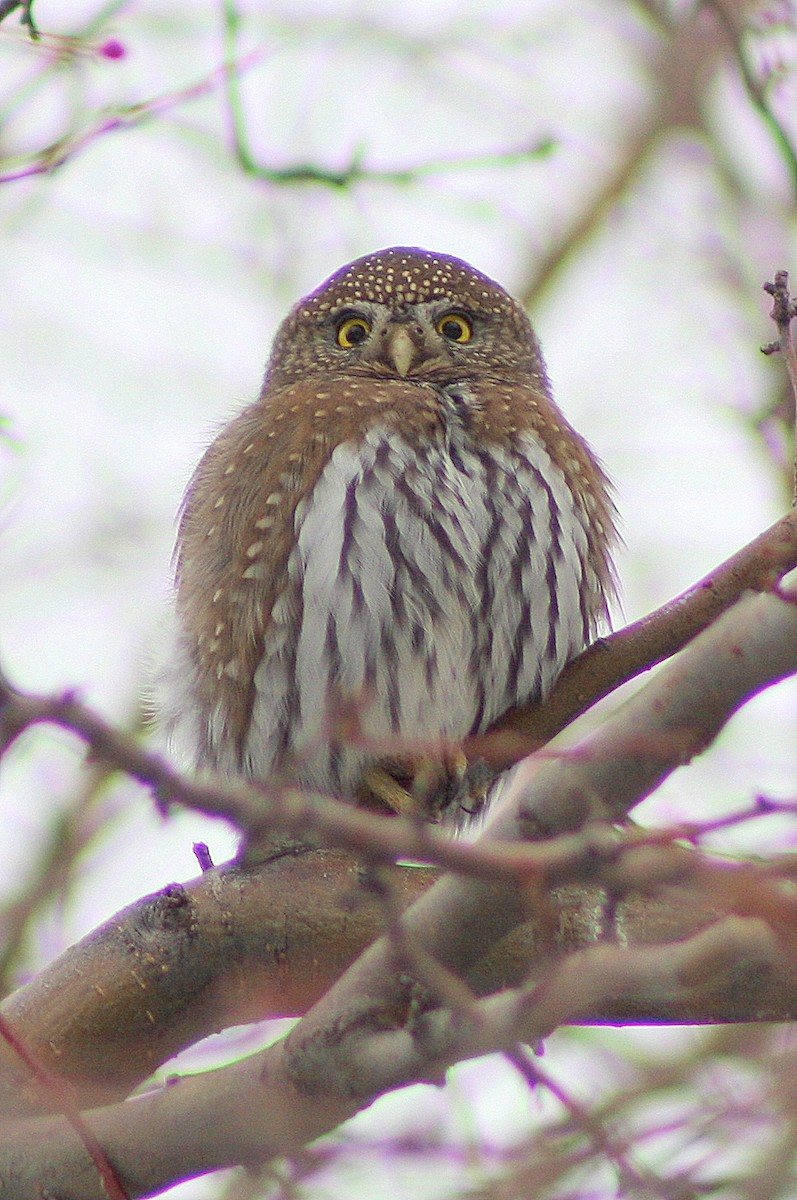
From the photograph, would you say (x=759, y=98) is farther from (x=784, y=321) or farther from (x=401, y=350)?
(x=784, y=321)

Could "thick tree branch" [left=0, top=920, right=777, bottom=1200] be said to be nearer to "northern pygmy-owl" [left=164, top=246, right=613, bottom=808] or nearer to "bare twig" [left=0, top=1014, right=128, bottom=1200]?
"bare twig" [left=0, top=1014, right=128, bottom=1200]

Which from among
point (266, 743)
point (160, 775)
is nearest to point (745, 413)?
point (266, 743)

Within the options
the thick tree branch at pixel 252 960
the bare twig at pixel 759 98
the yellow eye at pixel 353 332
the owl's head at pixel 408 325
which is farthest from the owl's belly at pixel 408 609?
the bare twig at pixel 759 98

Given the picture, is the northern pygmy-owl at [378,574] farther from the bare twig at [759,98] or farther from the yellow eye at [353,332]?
the bare twig at [759,98]

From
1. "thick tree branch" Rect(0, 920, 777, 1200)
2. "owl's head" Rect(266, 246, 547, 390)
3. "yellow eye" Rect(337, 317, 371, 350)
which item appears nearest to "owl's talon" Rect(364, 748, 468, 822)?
"thick tree branch" Rect(0, 920, 777, 1200)

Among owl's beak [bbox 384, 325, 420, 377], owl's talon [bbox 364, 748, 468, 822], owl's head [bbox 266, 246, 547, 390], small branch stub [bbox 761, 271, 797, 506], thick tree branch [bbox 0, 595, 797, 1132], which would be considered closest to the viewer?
thick tree branch [bbox 0, 595, 797, 1132]

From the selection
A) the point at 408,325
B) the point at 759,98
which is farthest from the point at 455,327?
the point at 759,98

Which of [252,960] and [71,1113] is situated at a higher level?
[252,960]
